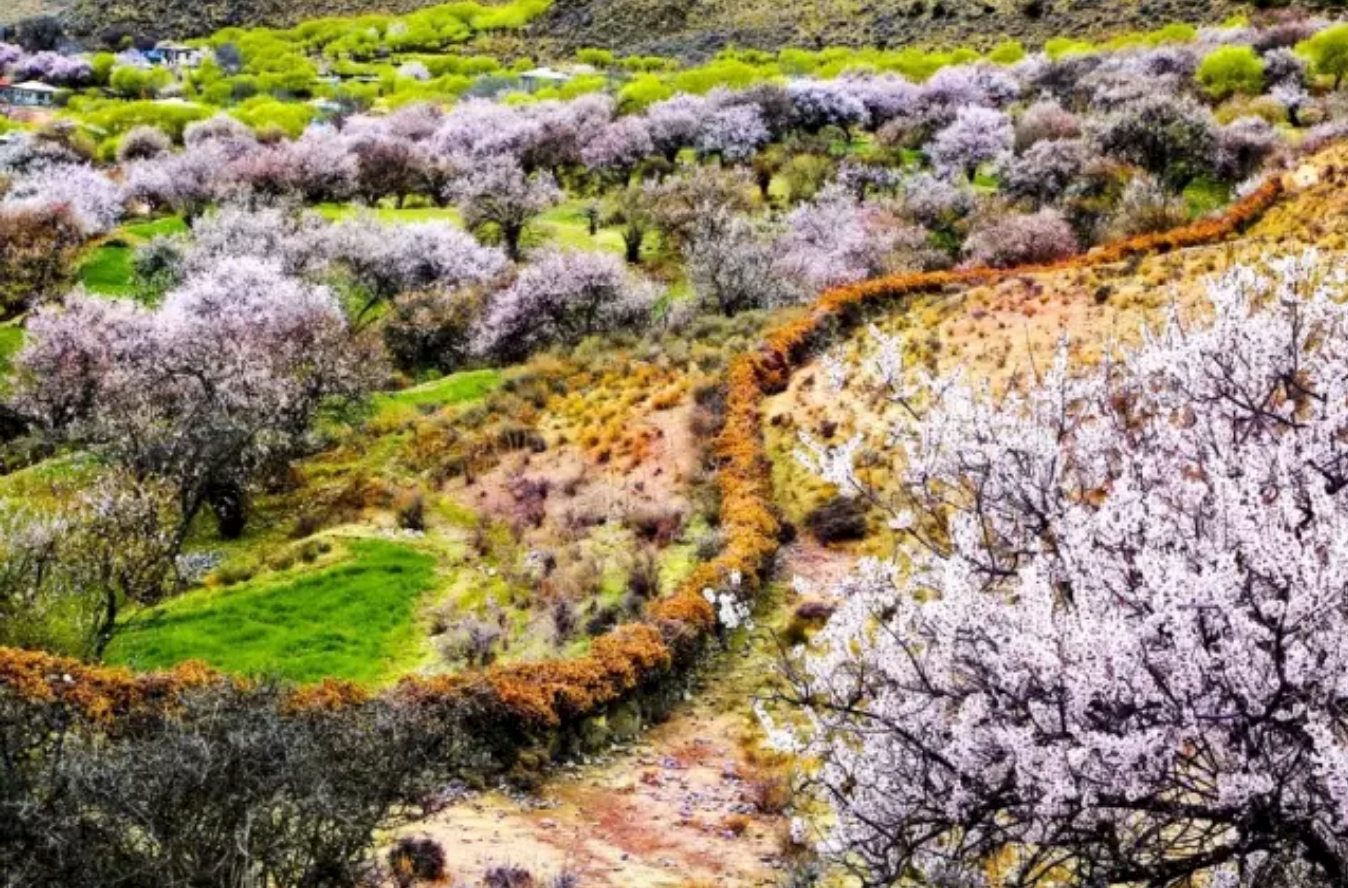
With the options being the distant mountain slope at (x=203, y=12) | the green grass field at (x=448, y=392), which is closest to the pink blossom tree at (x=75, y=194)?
the green grass field at (x=448, y=392)

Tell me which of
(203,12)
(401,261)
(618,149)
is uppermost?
(203,12)

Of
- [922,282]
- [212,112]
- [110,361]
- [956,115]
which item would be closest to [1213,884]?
[922,282]

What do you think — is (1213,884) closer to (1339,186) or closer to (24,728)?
(24,728)

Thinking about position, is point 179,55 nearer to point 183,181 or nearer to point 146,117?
point 146,117

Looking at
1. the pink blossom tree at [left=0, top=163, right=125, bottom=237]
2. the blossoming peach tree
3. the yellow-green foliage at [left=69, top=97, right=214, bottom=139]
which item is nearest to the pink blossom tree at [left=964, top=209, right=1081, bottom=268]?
the blossoming peach tree

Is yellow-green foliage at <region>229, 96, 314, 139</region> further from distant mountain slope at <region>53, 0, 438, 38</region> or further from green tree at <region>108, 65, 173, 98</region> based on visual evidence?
distant mountain slope at <region>53, 0, 438, 38</region>

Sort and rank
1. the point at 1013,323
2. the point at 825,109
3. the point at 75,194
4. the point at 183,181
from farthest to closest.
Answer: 1. the point at 825,109
2. the point at 183,181
3. the point at 75,194
4. the point at 1013,323

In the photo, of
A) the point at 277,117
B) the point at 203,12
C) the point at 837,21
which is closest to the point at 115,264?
the point at 277,117
